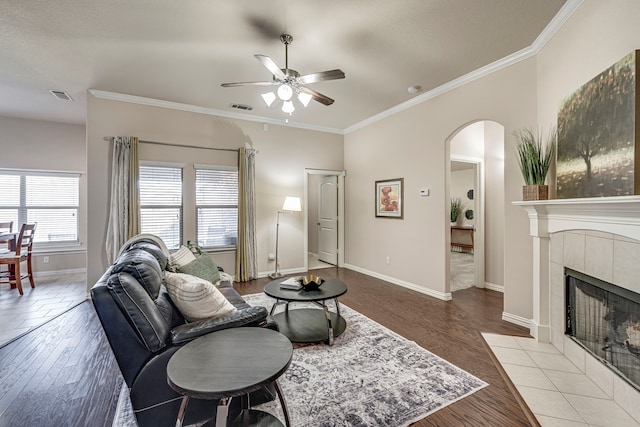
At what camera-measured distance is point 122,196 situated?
4250 millimetres

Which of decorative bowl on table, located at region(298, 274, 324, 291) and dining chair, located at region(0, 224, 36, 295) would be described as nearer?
decorative bowl on table, located at region(298, 274, 324, 291)

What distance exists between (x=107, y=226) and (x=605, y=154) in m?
5.77

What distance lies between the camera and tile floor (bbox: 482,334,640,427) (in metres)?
1.70

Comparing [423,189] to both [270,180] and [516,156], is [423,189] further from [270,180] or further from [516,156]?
[270,180]

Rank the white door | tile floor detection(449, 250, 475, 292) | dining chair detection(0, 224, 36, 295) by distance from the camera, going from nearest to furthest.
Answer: dining chair detection(0, 224, 36, 295), tile floor detection(449, 250, 475, 292), the white door

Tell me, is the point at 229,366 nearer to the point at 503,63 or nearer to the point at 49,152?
the point at 503,63

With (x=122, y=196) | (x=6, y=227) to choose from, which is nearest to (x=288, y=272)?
(x=122, y=196)

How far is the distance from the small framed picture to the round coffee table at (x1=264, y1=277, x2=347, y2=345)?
2163 mm

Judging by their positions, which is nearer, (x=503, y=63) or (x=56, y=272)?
(x=503, y=63)

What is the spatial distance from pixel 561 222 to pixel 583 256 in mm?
383

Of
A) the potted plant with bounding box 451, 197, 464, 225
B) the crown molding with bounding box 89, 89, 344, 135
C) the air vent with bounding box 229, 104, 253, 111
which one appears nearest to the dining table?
the crown molding with bounding box 89, 89, 344, 135

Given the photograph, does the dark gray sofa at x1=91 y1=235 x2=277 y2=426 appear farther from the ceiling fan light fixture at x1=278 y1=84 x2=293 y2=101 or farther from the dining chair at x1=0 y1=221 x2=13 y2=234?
the dining chair at x1=0 y1=221 x2=13 y2=234

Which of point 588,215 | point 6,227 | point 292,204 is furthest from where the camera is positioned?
point 292,204

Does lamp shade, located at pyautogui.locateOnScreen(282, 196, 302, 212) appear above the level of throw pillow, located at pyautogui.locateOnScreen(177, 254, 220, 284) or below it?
above
